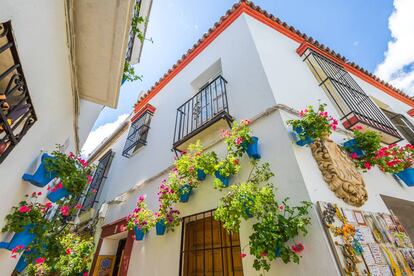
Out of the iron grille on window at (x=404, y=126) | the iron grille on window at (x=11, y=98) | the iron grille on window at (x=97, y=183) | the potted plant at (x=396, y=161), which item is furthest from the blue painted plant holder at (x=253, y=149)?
the iron grille on window at (x=97, y=183)

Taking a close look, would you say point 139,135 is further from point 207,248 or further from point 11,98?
point 207,248

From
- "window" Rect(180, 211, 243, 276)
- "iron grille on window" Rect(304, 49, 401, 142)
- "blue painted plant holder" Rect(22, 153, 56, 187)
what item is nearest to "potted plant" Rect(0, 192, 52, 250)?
"blue painted plant holder" Rect(22, 153, 56, 187)

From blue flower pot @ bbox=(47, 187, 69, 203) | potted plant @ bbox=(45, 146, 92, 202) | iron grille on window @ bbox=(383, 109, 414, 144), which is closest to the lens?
potted plant @ bbox=(45, 146, 92, 202)

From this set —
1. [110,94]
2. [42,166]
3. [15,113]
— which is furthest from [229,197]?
[110,94]

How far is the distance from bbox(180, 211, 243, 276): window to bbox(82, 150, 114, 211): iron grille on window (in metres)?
5.32

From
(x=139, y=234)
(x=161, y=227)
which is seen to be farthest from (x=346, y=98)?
(x=139, y=234)

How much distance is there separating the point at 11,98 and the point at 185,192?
2.54 m

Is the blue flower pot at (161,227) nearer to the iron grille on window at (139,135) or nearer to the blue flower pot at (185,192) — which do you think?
the blue flower pot at (185,192)

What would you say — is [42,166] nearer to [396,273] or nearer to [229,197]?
[229,197]

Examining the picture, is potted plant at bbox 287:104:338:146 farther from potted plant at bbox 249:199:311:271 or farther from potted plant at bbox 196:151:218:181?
potted plant at bbox 196:151:218:181

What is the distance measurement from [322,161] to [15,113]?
359 centimetres

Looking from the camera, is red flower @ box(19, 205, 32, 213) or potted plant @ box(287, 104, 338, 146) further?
red flower @ box(19, 205, 32, 213)

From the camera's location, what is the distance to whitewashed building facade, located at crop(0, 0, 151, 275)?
189 cm

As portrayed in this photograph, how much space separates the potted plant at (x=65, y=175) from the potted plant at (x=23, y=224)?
0.40m
